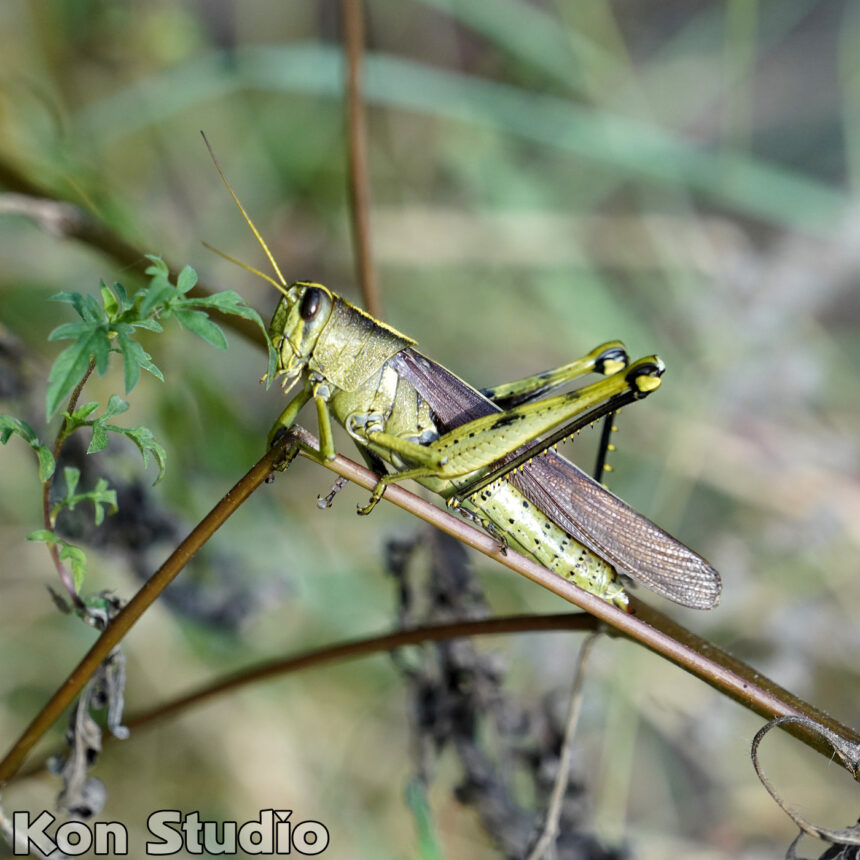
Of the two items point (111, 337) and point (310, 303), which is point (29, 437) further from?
point (310, 303)

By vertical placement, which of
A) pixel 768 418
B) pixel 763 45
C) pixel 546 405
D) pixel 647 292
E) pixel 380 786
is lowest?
pixel 380 786

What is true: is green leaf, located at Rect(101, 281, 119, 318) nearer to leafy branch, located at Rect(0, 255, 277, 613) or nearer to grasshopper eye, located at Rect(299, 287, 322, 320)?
leafy branch, located at Rect(0, 255, 277, 613)

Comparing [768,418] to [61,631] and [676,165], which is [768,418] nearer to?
[676,165]

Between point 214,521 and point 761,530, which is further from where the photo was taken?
point 761,530

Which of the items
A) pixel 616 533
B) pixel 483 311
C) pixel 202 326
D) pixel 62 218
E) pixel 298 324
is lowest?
pixel 202 326

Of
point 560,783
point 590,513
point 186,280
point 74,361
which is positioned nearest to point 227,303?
point 186,280

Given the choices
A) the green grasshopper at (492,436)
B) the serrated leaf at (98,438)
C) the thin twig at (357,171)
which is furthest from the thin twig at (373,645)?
the thin twig at (357,171)

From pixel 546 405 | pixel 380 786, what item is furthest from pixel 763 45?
pixel 380 786
